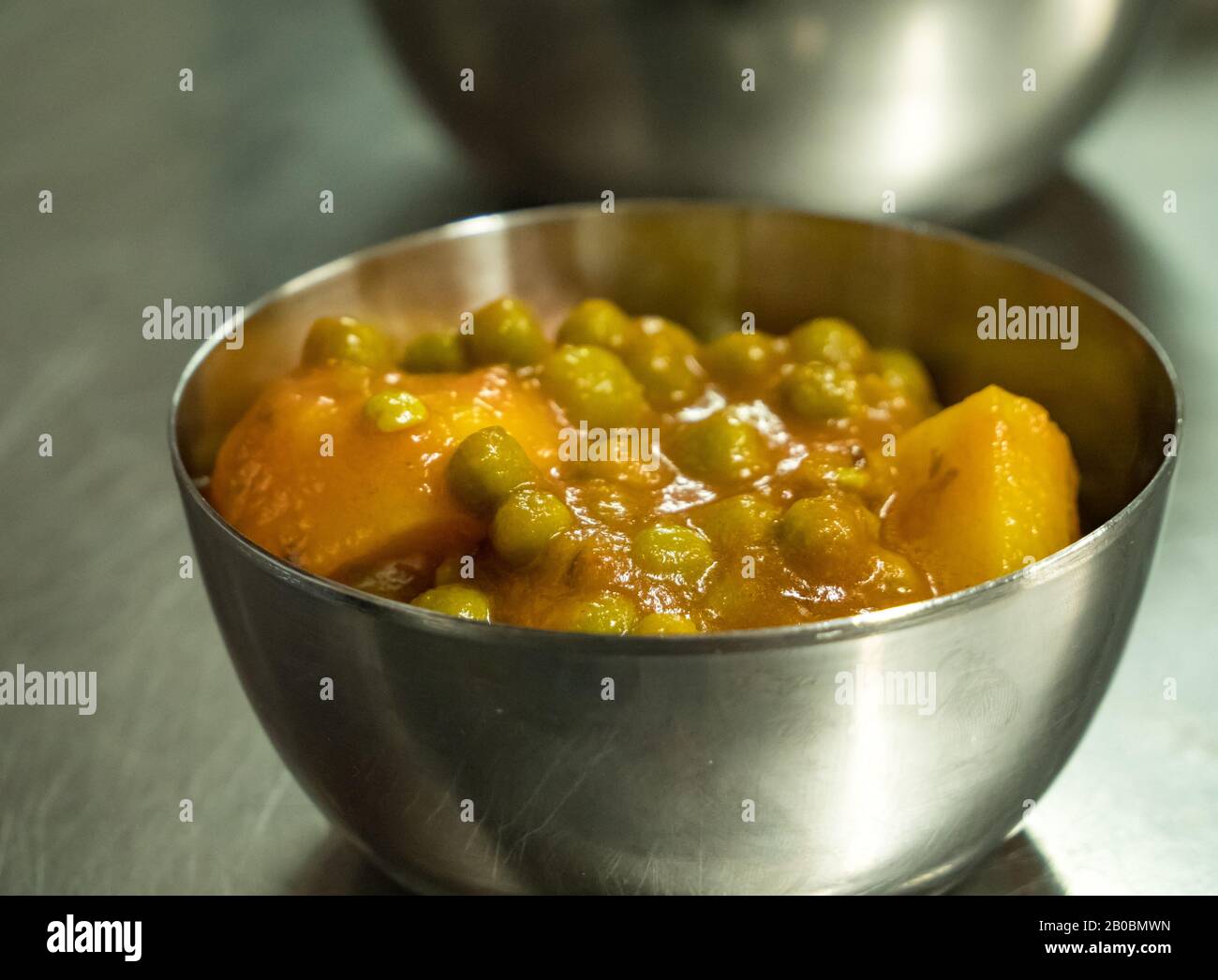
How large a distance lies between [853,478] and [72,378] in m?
0.95

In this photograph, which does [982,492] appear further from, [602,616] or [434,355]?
[434,355]

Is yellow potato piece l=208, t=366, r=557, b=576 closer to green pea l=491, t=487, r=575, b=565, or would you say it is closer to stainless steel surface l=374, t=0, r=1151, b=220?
green pea l=491, t=487, r=575, b=565

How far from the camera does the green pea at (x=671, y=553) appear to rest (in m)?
0.81

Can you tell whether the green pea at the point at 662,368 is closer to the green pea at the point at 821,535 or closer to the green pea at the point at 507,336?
the green pea at the point at 507,336

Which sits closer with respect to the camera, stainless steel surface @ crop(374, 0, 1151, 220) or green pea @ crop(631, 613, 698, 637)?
green pea @ crop(631, 613, 698, 637)

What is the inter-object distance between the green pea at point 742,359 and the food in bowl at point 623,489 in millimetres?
29

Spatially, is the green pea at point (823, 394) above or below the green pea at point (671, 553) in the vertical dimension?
above

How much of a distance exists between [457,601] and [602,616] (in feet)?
0.27

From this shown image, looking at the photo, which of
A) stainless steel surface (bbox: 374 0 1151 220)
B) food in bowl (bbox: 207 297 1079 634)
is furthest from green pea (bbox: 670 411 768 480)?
stainless steel surface (bbox: 374 0 1151 220)

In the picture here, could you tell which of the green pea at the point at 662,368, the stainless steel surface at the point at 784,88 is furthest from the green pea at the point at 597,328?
the stainless steel surface at the point at 784,88

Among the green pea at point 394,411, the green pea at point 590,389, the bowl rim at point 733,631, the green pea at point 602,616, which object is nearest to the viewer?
the bowl rim at point 733,631

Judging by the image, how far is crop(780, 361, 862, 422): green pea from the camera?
1.01 metres

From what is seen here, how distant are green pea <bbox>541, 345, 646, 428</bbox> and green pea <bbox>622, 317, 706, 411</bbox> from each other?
53 millimetres

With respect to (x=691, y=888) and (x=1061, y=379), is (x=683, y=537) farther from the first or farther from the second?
(x=1061, y=379)
